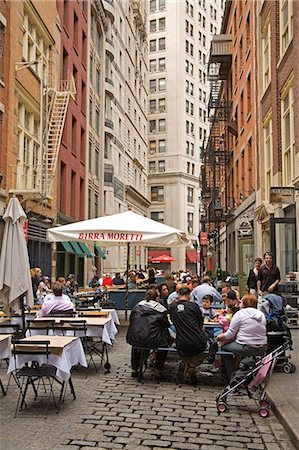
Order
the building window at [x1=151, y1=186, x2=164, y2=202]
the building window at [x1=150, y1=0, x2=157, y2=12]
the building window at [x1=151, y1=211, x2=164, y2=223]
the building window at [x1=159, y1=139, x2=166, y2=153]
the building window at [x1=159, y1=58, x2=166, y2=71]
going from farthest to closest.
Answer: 1. the building window at [x1=150, y1=0, x2=157, y2=12]
2. the building window at [x1=159, y1=58, x2=166, y2=71]
3. the building window at [x1=159, y1=139, x2=166, y2=153]
4. the building window at [x1=151, y1=186, x2=164, y2=202]
5. the building window at [x1=151, y1=211, x2=164, y2=223]

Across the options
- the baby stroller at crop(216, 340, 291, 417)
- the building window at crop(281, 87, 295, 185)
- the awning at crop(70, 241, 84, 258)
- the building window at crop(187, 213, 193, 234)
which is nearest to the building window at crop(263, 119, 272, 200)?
the building window at crop(281, 87, 295, 185)

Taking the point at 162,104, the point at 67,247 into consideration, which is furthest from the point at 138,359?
the point at 162,104

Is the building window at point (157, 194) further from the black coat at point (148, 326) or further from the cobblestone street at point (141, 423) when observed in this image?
the cobblestone street at point (141, 423)

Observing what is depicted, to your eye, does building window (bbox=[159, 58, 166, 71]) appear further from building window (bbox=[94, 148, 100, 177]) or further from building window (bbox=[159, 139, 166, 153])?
building window (bbox=[94, 148, 100, 177])

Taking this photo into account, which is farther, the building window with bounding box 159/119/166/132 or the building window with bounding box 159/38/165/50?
the building window with bounding box 159/38/165/50

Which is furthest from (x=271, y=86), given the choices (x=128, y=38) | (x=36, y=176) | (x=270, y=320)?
(x=128, y=38)

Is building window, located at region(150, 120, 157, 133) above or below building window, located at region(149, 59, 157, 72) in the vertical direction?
below

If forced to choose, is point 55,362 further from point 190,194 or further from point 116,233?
point 190,194

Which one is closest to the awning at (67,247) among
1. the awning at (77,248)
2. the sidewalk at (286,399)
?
the awning at (77,248)

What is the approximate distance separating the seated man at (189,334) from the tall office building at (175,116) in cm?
6705

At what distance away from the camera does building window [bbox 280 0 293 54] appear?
52.6ft

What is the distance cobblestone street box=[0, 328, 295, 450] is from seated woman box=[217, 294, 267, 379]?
753mm

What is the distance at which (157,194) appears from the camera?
7956 centimetres

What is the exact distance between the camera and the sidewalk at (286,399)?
5.75 m
